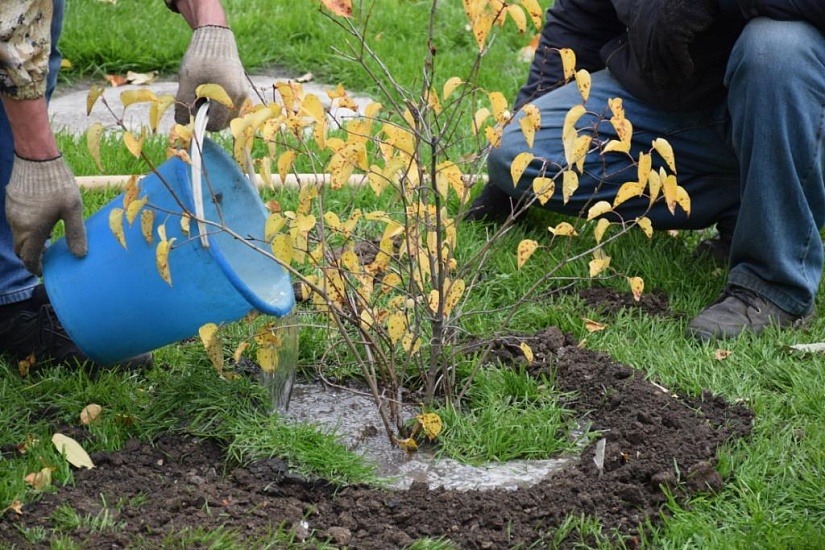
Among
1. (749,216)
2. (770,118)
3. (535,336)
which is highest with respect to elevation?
(770,118)

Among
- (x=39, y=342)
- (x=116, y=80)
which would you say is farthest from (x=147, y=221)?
(x=116, y=80)

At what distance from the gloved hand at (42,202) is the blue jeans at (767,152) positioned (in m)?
1.21

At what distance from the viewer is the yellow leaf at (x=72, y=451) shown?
251cm

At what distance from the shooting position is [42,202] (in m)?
2.52

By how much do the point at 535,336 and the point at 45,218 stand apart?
133 centimetres

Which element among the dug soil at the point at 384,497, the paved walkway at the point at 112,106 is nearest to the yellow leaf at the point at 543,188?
the dug soil at the point at 384,497

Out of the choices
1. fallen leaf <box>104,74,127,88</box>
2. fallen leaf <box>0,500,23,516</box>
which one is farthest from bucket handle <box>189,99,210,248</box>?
fallen leaf <box>104,74,127,88</box>

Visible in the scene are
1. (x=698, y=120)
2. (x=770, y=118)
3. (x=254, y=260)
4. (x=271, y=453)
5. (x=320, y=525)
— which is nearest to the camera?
(x=320, y=525)

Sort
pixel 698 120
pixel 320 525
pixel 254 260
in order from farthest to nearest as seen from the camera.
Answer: pixel 698 120 → pixel 254 260 → pixel 320 525

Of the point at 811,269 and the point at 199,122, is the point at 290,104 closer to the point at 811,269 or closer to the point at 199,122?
the point at 199,122

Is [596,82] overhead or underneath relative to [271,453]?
overhead

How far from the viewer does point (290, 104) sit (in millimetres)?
2379

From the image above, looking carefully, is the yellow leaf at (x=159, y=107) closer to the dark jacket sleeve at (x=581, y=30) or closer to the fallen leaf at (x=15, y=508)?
the fallen leaf at (x=15, y=508)

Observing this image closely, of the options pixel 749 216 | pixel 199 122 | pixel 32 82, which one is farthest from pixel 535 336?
pixel 32 82
